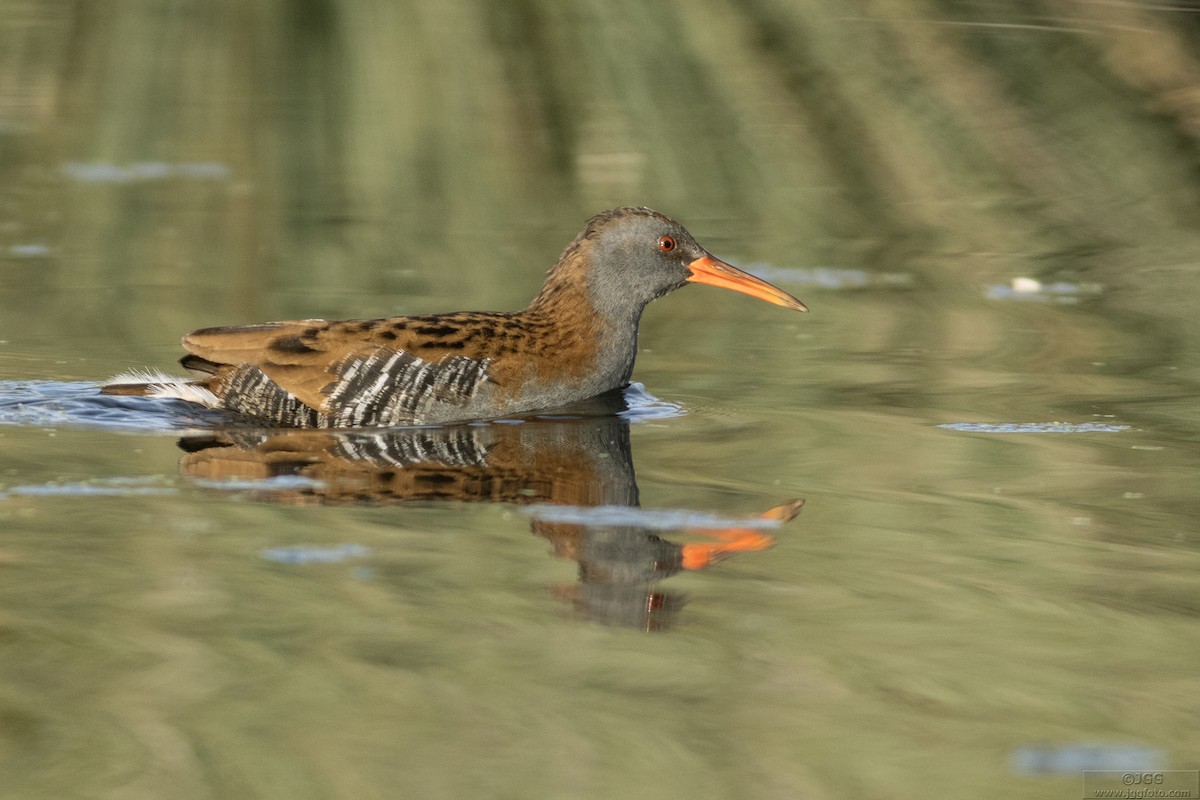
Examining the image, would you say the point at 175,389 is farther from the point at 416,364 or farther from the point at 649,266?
the point at 649,266

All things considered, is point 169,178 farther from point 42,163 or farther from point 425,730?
point 425,730

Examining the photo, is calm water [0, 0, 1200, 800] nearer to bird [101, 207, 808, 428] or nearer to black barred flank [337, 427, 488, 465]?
black barred flank [337, 427, 488, 465]

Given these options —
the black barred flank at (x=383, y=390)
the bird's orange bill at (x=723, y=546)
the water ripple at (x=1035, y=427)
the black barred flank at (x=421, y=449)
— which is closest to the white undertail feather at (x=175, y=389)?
the black barred flank at (x=383, y=390)

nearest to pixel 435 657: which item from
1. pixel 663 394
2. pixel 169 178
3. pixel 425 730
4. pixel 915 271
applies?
pixel 425 730

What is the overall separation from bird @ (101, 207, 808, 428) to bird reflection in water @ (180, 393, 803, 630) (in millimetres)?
153

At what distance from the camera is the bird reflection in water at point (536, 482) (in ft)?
Result: 20.8

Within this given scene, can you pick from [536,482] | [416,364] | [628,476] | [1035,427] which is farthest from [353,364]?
[1035,427]

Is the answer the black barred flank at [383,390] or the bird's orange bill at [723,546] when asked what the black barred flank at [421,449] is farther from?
the bird's orange bill at [723,546]

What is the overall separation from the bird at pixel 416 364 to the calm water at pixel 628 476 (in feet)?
0.68

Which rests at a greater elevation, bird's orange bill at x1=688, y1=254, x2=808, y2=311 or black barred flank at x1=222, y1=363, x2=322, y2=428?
bird's orange bill at x1=688, y1=254, x2=808, y2=311

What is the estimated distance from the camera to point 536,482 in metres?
7.71

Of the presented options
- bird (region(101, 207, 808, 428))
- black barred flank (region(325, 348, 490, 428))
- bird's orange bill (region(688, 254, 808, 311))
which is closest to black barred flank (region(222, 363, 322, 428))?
bird (region(101, 207, 808, 428))

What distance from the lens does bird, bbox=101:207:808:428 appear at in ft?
29.2

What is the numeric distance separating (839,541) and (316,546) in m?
1.87
